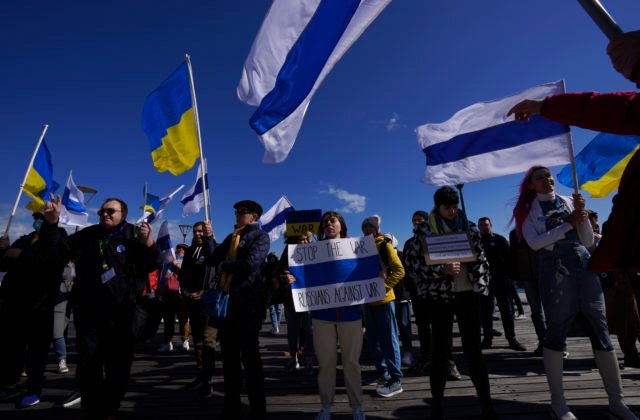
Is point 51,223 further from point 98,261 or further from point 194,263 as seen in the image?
point 194,263

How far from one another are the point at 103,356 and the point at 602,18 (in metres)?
4.81

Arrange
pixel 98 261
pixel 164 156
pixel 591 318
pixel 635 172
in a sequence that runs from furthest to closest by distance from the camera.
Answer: pixel 164 156 → pixel 98 261 → pixel 591 318 → pixel 635 172

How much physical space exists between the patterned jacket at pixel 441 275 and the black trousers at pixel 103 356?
3129 millimetres

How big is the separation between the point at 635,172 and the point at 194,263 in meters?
4.94

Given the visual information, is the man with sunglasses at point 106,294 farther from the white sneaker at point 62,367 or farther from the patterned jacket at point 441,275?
the white sneaker at point 62,367

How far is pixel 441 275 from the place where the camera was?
311 cm

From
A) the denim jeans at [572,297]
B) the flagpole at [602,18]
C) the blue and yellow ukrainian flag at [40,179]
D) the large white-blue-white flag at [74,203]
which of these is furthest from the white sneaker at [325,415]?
the large white-blue-white flag at [74,203]

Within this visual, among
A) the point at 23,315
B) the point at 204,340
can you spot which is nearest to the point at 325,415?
the point at 204,340

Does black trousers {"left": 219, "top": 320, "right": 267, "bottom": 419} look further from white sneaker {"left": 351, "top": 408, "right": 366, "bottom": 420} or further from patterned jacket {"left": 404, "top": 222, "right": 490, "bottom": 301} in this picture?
patterned jacket {"left": 404, "top": 222, "right": 490, "bottom": 301}

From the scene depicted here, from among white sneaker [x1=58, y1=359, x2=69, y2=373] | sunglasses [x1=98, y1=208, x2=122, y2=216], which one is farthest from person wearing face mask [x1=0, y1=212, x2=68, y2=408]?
sunglasses [x1=98, y1=208, x2=122, y2=216]

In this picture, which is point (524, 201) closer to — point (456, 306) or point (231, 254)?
point (456, 306)

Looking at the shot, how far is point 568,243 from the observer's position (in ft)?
9.84

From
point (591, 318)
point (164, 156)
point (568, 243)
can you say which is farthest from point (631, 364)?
point (164, 156)

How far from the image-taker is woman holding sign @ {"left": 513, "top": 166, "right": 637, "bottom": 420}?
2.85 m
